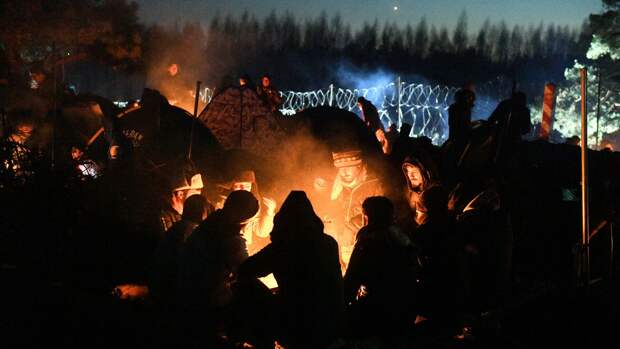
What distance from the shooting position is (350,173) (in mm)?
9000

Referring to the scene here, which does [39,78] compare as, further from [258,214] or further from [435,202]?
[435,202]

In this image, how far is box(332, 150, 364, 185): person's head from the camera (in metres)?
8.95

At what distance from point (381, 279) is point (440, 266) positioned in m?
0.88

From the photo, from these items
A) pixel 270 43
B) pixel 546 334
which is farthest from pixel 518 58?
pixel 546 334

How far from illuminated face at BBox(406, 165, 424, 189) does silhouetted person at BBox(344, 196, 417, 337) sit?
9.55ft

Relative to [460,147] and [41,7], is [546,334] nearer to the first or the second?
[460,147]

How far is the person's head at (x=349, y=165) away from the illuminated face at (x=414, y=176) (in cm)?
85

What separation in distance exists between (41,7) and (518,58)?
126 ft

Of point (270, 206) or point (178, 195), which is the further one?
point (270, 206)

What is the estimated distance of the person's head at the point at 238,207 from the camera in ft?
18.2

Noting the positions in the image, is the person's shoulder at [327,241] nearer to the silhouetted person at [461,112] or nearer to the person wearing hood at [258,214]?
the person wearing hood at [258,214]

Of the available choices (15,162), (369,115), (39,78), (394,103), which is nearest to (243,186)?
(15,162)

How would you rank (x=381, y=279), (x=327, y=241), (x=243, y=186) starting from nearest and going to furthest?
(x=327, y=241), (x=381, y=279), (x=243, y=186)

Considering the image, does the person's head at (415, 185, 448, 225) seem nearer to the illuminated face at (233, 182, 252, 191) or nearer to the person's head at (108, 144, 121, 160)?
the illuminated face at (233, 182, 252, 191)
